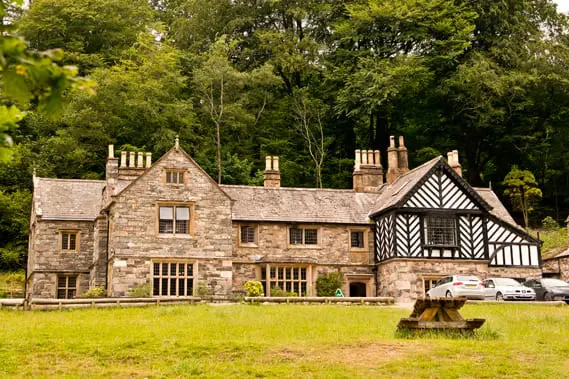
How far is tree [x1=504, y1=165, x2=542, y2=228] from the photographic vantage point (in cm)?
5256

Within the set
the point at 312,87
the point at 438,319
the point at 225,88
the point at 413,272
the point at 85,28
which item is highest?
the point at 85,28

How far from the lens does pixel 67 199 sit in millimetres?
39688

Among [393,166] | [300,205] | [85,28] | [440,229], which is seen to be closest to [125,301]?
[300,205]

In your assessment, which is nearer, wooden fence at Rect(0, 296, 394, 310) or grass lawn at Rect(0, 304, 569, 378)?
grass lawn at Rect(0, 304, 569, 378)

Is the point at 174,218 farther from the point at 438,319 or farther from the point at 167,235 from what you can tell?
the point at 438,319

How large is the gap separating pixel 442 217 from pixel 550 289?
6022 mm

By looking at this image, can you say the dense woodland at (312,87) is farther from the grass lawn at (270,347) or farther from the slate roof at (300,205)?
the grass lawn at (270,347)

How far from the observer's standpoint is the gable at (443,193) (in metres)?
36.2

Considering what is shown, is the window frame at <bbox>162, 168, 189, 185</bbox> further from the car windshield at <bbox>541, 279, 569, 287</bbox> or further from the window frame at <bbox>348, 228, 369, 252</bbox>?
the car windshield at <bbox>541, 279, 569, 287</bbox>

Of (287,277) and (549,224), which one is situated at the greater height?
(549,224)

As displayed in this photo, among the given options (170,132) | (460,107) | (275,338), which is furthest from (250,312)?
(460,107)

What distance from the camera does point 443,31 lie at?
184 ft

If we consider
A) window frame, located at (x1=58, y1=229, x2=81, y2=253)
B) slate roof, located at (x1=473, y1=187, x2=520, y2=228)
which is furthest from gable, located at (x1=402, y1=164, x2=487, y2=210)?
window frame, located at (x1=58, y1=229, x2=81, y2=253)

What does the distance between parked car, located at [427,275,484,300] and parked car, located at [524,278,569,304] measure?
3.00 meters
